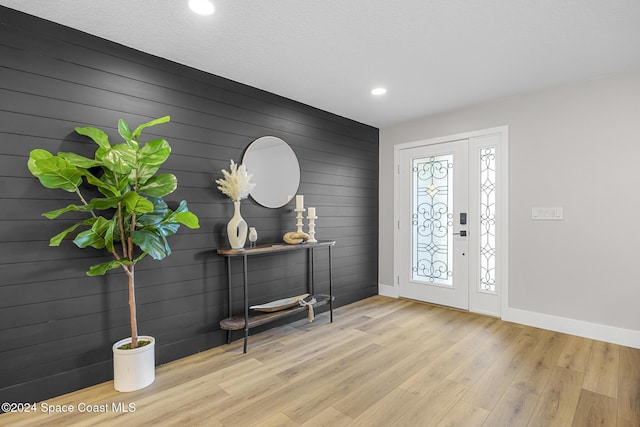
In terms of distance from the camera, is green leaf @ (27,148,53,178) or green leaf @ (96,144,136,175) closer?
green leaf @ (27,148,53,178)

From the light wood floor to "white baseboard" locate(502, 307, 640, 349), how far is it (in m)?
0.12

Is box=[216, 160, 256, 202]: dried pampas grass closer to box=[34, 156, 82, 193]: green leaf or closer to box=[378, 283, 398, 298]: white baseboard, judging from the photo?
box=[34, 156, 82, 193]: green leaf

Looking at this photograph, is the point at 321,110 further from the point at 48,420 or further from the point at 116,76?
the point at 48,420

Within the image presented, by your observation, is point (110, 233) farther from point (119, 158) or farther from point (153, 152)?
point (153, 152)

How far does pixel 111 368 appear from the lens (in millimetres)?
2412

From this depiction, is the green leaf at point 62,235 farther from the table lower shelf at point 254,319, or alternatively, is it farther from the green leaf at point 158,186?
the table lower shelf at point 254,319

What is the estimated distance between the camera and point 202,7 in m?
2.07

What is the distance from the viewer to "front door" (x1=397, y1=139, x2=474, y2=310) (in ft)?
13.5

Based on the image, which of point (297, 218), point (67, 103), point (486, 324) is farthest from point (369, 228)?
point (67, 103)

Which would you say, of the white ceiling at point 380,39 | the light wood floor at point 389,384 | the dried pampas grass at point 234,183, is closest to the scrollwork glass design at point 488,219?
the light wood floor at point 389,384

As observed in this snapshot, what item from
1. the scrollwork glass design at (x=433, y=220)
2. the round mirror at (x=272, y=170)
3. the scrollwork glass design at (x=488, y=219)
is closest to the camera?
the round mirror at (x=272, y=170)

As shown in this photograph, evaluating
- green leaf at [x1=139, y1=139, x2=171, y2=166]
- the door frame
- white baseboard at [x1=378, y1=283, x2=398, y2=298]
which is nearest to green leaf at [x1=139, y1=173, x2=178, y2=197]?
green leaf at [x1=139, y1=139, x2=171, y2=166]

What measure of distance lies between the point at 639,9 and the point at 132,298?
152 inches

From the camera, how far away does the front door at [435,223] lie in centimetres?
410
